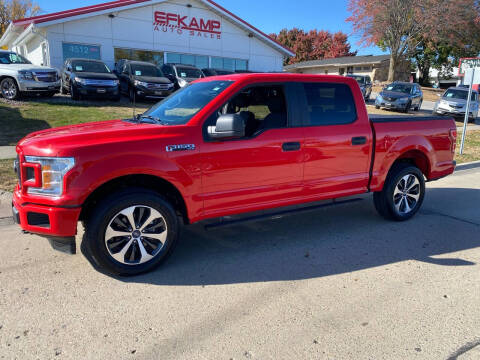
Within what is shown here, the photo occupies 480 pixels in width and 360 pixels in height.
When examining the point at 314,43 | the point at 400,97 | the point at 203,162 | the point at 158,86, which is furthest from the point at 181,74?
the point at 314,43

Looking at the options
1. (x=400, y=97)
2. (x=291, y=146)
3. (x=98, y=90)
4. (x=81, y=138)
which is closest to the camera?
(x=81, y=138)

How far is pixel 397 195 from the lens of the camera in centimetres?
525

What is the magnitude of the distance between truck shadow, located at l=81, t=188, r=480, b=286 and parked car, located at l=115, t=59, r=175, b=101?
1134cm

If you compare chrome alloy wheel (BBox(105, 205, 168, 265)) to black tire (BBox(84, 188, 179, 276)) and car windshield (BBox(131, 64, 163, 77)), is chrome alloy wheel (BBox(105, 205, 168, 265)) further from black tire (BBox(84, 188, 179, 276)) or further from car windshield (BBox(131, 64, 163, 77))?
car windshield (BBox(131, 64, 163, 77))

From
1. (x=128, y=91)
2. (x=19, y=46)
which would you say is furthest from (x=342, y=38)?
(x=128, y=91)

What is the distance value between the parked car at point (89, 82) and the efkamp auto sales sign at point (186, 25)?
9163 millimetres

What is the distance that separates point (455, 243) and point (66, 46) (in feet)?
69.1

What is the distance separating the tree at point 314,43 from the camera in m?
63.0

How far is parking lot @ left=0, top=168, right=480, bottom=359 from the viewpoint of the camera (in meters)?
2.69

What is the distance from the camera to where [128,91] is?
1650 centimetres

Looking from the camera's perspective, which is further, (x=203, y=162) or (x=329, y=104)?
(x=329, y=104)

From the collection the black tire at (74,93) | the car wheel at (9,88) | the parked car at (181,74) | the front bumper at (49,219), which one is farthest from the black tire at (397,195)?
the parked car at (181,74)

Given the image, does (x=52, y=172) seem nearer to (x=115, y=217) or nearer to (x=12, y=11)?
(x=115, y=217)

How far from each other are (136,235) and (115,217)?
274 millimetres
